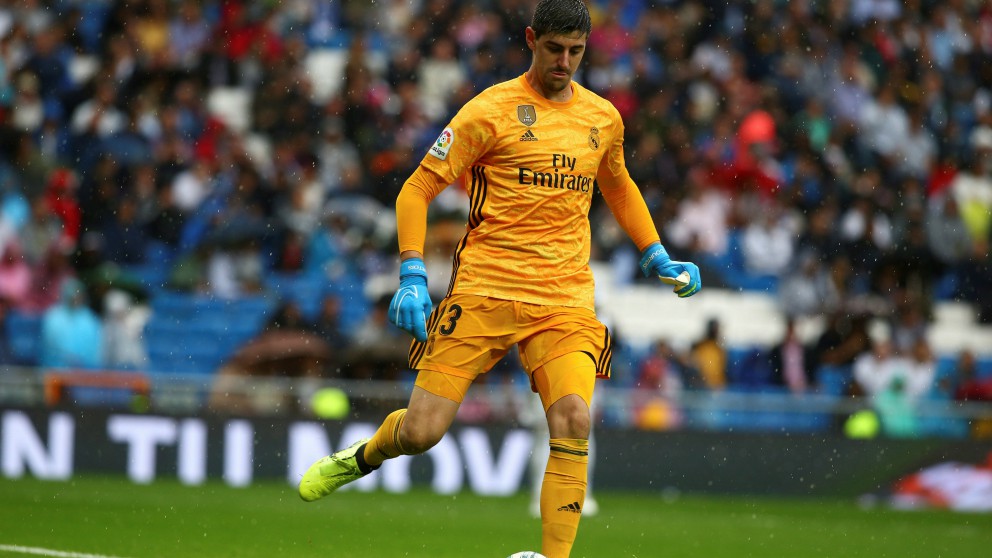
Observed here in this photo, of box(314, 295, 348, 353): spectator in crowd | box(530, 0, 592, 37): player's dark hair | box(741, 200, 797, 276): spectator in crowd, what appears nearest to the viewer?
box(530, 0, 592, 37): player's dark hair

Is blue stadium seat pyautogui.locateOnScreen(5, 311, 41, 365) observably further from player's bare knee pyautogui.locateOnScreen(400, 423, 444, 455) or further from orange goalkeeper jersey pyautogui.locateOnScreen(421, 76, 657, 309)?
orange goalkeeper jersey pyautogui.locateOnScreen(421, 76, 657, 309)

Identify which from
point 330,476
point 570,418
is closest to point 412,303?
point 570,418


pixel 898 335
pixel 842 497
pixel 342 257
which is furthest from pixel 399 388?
pixel 898 335

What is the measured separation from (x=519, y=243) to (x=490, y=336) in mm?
424

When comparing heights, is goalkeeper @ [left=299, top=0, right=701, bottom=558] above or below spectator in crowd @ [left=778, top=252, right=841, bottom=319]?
above

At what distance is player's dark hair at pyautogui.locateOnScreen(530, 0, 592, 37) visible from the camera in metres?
6.68

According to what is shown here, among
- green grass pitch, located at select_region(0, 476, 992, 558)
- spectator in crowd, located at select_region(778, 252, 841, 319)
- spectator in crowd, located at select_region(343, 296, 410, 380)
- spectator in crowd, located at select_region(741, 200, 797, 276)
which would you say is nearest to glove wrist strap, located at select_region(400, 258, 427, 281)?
green grass pitch, located at select_region(0, 476, 992, 558)

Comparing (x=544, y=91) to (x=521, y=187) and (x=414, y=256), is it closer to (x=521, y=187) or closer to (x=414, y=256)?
(x=521, y=187)

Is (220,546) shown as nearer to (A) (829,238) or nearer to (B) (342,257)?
(B) (342,257)

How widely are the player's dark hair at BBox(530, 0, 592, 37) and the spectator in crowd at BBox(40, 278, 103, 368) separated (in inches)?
385

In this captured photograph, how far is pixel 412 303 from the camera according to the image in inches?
260

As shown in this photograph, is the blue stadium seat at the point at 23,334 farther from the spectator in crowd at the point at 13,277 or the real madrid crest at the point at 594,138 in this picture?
the real madrid crest at the point at 594,138

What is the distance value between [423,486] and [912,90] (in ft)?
31.5

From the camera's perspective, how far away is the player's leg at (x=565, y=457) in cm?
657
